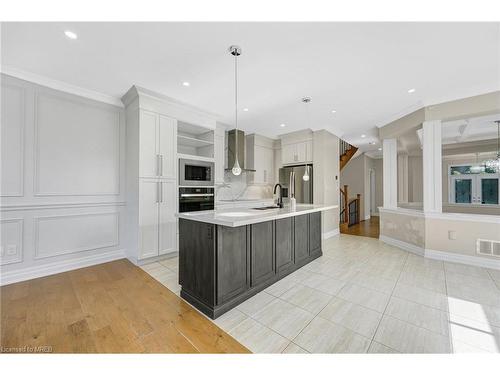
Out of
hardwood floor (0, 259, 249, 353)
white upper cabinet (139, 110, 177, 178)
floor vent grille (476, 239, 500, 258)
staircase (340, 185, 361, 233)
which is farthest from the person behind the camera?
staircase (340, 185, 361, 233)

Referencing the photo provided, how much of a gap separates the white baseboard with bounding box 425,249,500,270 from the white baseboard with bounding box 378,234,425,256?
0.13m

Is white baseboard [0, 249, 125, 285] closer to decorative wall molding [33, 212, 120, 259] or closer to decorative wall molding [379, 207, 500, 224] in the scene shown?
decorative wall molding [33, 212, 120, 259]

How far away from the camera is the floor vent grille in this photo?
3.02 meters

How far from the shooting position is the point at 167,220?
11.1 ft

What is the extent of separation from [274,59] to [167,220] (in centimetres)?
280

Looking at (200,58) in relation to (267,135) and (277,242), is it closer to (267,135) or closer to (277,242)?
(277,242)

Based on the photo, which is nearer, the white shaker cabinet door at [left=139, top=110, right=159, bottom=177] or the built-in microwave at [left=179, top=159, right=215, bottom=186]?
the white shaker cabinet door at [left=139, top=110, right=159, bottom=177]

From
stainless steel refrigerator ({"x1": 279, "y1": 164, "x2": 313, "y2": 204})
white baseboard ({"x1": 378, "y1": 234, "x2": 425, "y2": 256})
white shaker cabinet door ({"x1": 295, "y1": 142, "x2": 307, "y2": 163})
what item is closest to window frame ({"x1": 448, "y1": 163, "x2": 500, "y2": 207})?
white baseboard ({"x1": 378, "y1": 234, "x2": 425, "y2": 256})

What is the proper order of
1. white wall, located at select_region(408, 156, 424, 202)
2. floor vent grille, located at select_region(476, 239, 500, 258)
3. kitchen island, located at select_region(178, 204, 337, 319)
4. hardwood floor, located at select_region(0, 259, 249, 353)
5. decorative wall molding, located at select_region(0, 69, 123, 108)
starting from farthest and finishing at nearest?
white wall, located at select_region(408, 156, 424, 202)
floor vent grille, located at select_region(476, 239, 500, 258)
decorative wall molding, located at select_region(0, 69, 123, 108)
kitchen island, located at select_region(178, 204, 337, 319)
hardwood floor, located at select_region(0, 259, 249, 353)

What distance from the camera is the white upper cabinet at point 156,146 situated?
312 centimetres

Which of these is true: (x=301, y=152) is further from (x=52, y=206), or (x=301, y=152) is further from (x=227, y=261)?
(x=52, y=206)

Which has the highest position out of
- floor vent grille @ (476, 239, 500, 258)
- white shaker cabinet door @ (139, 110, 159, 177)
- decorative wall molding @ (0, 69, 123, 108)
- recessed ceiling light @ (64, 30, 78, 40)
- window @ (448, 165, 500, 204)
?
recessed ceiling light @ (64, 30, 78, 40)

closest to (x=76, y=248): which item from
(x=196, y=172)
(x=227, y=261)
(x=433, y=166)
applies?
(x=196, y=172)

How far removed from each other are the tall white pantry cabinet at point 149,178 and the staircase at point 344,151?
5.01 meters
